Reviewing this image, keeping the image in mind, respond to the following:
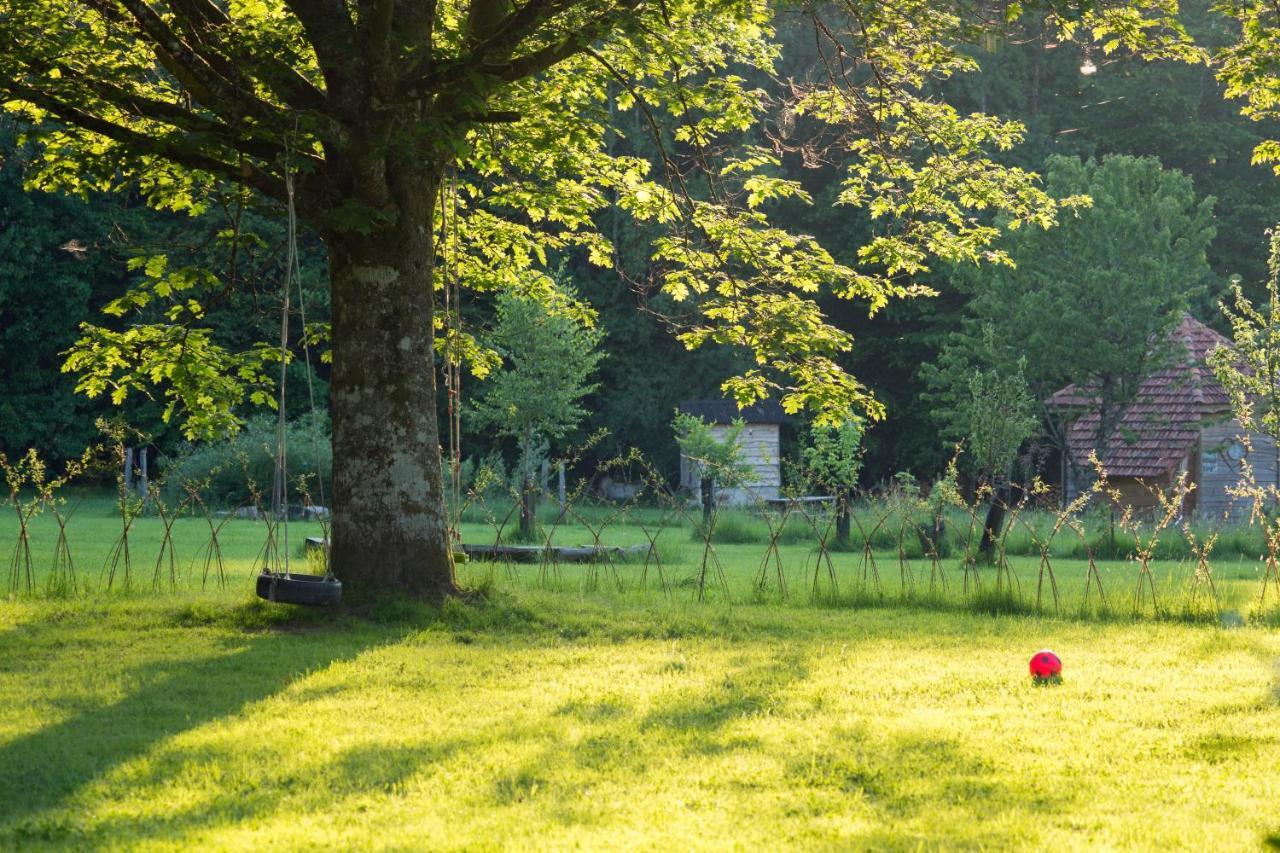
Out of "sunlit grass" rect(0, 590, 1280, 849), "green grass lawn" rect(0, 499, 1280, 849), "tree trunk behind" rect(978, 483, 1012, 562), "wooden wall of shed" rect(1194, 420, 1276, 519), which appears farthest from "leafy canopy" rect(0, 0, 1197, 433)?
"wooden wall of shed" rect(1194, 420, 1276, 519)

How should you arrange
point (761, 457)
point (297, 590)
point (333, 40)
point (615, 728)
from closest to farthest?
1. point (615, 728)
2. point (297, 590)
3. point (333, 40)
4. point (761, 457)

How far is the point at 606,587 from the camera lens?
13.5 m

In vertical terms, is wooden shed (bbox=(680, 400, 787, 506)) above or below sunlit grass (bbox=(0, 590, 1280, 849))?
above

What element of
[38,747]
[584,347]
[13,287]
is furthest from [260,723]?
[13,287]

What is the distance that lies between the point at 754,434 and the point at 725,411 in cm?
278

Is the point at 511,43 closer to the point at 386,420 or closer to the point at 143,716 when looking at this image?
the point at 386,420

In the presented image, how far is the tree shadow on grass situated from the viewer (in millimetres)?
5375

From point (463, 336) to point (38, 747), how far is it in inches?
330

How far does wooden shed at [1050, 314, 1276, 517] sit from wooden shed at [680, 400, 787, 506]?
8.38 metres

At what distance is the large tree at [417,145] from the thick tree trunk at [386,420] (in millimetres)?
17

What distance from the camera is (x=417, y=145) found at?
1009 cm

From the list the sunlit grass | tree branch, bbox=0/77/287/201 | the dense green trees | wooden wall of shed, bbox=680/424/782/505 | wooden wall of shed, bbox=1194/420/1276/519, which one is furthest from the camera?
wooden wall of shed, bbox=680/424/782/505

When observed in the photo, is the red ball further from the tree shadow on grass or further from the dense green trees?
the dense green trees

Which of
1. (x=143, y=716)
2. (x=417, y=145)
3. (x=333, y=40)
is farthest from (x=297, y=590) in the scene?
(x=333, y=40)
